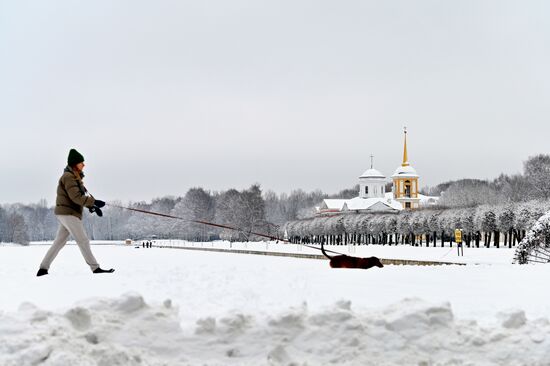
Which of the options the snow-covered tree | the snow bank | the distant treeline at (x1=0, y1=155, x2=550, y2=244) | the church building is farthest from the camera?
the church building

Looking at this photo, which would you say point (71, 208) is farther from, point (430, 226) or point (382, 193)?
point (382, 193)

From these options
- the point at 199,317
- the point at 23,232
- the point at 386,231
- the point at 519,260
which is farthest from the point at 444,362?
the point at 23,232

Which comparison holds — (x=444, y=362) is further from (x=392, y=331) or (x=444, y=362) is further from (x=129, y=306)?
(x=129, y=306)

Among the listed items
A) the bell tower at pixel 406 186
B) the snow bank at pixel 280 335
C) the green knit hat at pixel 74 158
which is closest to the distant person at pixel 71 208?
the green knit hat at pixel 74 158

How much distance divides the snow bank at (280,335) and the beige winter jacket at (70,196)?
457 cm

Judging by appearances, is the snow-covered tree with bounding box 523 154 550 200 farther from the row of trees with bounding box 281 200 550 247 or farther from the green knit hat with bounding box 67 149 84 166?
the green knit hat with bounding box 67 149 84 166

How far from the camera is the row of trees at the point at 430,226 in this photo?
7300cm

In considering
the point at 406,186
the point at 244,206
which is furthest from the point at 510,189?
the point at 244,206

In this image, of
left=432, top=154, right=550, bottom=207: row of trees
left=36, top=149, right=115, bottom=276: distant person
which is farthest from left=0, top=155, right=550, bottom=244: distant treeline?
left=36, top=149, right=115, bottom=276: distant person

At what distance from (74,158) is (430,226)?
79.7 m

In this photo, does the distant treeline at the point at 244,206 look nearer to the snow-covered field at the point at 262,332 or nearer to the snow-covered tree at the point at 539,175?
the snow-covered tree at the point at 539,175

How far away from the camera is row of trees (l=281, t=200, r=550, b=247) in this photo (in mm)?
73000

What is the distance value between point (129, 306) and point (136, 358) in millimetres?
695

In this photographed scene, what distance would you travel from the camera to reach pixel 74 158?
1234 cm
